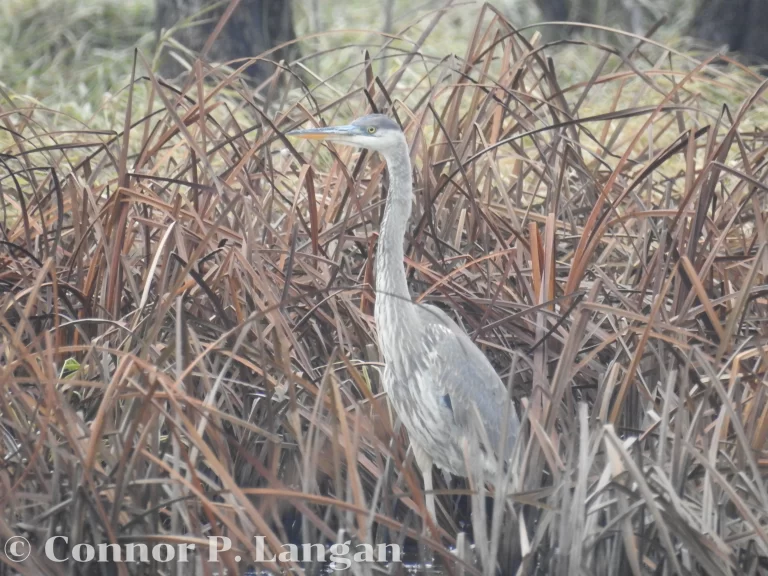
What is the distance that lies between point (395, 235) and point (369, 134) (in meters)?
0.31

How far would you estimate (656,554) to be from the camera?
288 cm

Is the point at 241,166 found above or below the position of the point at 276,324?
above

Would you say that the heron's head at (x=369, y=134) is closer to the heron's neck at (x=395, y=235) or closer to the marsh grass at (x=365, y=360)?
the heron's neck at (x=395, y=235)

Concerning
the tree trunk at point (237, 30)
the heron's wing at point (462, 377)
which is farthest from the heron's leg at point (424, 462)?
the tree trunk at point (237, 30)

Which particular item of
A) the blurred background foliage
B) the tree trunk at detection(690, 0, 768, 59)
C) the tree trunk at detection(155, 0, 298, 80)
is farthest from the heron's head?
the tree trunk at detection(690, 0, 768, 59)

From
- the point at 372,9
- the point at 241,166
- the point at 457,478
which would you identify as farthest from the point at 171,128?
the point at 372,9

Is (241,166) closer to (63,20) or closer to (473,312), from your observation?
(473,312)

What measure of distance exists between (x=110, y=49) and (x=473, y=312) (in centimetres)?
651

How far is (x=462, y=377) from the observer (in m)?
3.28
